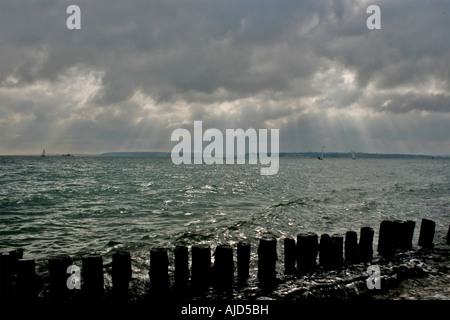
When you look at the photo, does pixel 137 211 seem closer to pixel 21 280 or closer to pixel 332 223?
pixel 332 223

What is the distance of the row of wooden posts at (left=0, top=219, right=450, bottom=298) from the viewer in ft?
21.5

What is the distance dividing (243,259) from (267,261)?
606 mm

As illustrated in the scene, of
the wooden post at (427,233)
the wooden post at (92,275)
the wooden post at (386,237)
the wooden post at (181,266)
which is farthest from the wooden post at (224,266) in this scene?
the wooden post at (427,233)

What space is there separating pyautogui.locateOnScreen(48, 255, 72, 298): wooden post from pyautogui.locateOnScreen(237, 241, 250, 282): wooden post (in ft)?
12.8

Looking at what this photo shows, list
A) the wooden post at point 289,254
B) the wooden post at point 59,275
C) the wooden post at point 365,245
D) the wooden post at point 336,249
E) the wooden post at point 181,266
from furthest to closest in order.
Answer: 1. the wooden post at point 365,245
2. the wooden post at point 336,249
3. the wooden post at point 289,254
4. the wooden post at point 181,266
5. the wooden post at point 59,275

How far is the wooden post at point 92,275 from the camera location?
6.57 meters

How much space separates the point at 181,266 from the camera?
24.1 feet

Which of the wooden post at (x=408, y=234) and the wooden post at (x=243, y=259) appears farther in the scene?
the wooden post at (x=408, y=234)

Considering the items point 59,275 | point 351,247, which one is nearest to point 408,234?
point 351,247

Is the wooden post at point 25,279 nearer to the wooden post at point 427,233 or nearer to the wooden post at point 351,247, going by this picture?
the wooden post at point 351,247

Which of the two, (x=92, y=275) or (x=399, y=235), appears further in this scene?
(x=399, y=235)

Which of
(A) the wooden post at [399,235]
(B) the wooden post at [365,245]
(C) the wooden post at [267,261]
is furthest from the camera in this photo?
(A) the wooden post at [399,235]

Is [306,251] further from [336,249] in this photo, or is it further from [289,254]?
[336,249]
